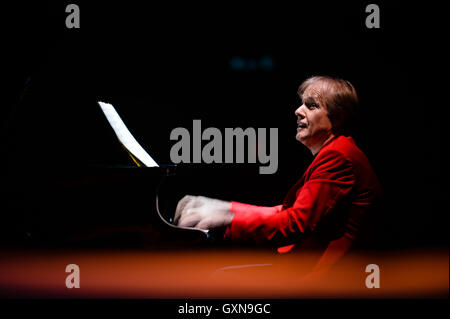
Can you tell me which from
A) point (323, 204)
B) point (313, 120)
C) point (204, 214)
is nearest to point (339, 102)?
point (313, 120)

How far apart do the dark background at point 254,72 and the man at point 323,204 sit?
883 mm

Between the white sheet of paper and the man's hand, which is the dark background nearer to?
the white sheet of paper

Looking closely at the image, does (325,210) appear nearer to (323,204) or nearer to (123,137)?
(323,204)

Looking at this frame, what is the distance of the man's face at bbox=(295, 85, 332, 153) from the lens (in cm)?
173

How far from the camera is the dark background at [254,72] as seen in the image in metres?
2.66

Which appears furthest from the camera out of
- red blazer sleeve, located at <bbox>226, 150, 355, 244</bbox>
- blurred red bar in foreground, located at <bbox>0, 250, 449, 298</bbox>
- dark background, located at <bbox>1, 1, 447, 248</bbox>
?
dark background, located at <bbox>1, 1, 447, 248</bbox>

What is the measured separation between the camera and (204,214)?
5.12ft

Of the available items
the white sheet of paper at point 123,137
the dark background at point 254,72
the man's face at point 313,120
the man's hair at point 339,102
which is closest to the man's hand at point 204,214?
the white sheet of paper at point 123,137

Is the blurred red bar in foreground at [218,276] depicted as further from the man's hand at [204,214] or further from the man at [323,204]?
the man's hand at [204,214]

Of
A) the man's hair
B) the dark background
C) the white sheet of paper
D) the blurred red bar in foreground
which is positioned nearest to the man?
the man's hair

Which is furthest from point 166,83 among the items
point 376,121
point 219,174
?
point 376,121

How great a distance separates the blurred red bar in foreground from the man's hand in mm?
342
